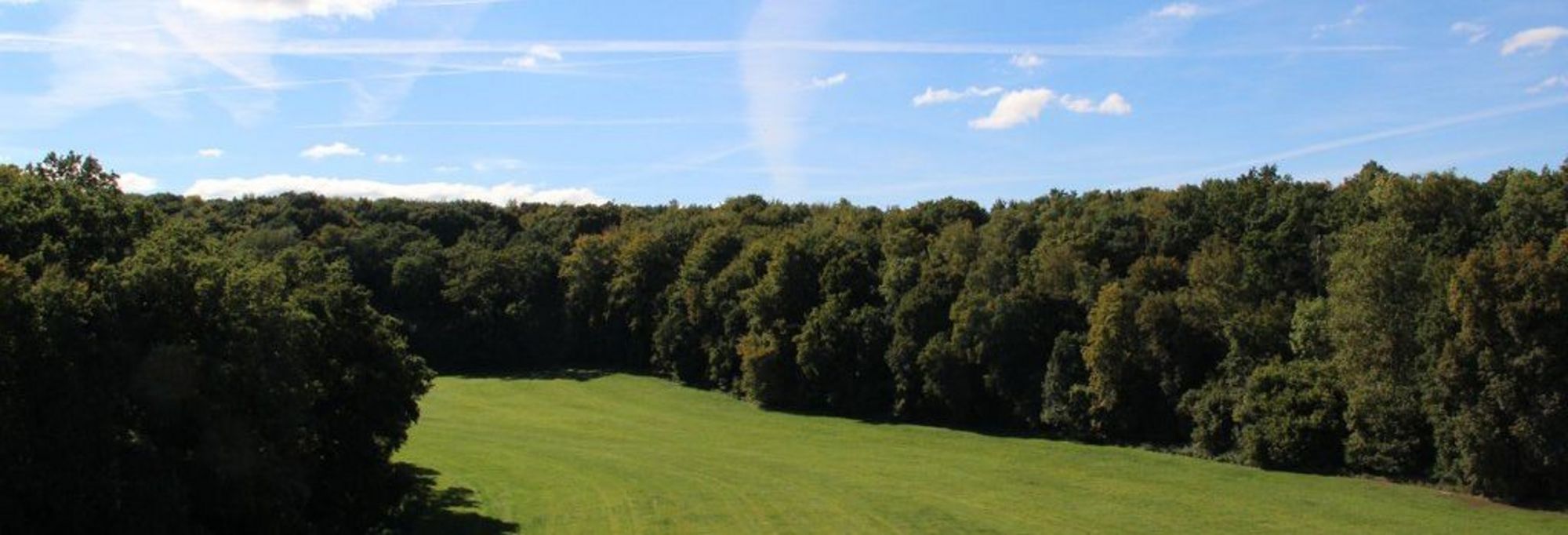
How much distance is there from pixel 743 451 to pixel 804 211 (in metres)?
41.6

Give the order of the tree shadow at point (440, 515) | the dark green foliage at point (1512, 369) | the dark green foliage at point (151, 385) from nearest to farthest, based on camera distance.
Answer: the dark green foliage at point (151, 385), the tree shadow at point (440, 515), the dark green foliage at point (1512, 369)

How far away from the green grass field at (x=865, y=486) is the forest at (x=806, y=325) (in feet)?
9.45

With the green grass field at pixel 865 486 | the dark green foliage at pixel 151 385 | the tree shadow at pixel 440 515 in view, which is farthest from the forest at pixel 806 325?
the green grass field at pixel 865 486

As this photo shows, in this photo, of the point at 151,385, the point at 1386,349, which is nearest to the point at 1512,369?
the point at 1386,349

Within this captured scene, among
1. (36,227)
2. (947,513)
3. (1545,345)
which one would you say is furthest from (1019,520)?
(36,227)

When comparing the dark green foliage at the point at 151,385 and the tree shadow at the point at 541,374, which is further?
the tree shadow at the point at 541,374

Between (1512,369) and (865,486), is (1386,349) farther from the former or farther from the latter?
(865,486)

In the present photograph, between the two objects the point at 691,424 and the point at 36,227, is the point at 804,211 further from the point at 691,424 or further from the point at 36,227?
the point at 36,227

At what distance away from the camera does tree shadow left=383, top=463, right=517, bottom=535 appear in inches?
1276

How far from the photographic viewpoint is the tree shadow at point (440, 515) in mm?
32406

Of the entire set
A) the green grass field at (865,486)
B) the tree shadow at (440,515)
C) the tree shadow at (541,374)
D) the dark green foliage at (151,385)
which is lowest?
the tree shadow at (440,515)

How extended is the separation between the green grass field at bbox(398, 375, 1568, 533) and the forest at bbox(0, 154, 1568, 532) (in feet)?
9.45

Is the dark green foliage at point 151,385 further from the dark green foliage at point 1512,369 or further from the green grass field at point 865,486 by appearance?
the dark green foliage at point 1512,369

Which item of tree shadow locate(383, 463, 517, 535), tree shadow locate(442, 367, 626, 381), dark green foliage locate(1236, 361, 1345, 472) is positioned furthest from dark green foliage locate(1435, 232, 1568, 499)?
tree shadow locate(442, 367, 626, 381)
